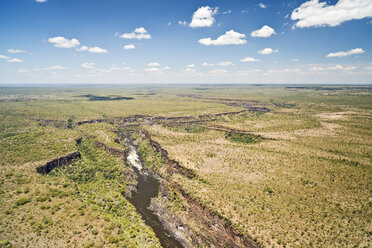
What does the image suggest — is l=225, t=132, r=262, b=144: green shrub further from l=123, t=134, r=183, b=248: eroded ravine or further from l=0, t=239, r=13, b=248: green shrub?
l=0, t=239, r=13, b=248: green shrub

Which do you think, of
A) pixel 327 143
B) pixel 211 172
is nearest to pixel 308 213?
pixel 211 172

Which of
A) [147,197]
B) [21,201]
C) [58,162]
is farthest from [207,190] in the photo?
[58,162]

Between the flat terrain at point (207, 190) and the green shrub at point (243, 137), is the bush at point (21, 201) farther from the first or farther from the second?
the green shrub at point (243, 137)

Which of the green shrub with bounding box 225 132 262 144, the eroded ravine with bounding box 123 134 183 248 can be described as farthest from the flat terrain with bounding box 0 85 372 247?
the eroded ravine with bounding box 123 134 183 248

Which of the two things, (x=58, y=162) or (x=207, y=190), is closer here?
(x=207, y=190)

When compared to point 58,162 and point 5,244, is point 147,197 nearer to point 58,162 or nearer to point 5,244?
point 58,162

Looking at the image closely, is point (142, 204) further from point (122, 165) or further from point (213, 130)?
point (213, 130)
